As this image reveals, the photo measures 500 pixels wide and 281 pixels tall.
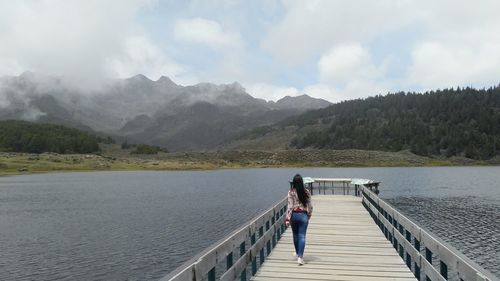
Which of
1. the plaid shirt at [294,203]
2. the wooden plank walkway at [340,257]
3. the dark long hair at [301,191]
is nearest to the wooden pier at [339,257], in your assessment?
the wooden plank walkway at [340,257]

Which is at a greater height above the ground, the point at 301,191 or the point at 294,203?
the point at 301,191

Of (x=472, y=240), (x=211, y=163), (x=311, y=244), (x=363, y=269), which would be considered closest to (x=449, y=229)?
(x=472, y=240)

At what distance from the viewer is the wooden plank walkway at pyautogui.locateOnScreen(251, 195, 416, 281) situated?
42.3 ft

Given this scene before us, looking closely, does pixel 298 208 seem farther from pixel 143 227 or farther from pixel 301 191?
pixel 143 227

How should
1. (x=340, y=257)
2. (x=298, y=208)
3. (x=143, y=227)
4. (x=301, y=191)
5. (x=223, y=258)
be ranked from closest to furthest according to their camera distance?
(x=223, y=258), (x=301, y=191), (x=298, y=208), (x=340, y=257), (x=143, y=227)

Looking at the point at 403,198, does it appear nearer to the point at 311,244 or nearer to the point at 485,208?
the point at 485,208

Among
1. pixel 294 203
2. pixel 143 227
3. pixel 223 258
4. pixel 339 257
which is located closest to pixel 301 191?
pixel 294 203

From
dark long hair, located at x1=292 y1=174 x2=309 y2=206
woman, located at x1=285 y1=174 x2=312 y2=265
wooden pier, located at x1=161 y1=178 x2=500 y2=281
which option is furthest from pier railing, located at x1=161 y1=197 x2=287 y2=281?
dark long hair, located at x1=292 y1=174 x2=309 y2=206

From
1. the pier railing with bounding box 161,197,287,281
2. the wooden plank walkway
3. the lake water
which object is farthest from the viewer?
the lake water

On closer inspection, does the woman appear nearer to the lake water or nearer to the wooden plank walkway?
the wooden plank walkway

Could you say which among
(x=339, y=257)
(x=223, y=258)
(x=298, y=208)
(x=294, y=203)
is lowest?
(x=339, y=257)

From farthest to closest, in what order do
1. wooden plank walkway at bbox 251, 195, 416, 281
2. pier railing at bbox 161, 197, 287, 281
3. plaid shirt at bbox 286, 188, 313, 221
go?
plaid shirt at bbox 286, 188, 313, 221
wooden plank walkway at bbox 251, 195, 416, 281
pier railing at bbox 161, 197, 287, 281

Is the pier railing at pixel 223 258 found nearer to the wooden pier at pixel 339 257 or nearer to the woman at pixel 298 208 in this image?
the wooden pier at pixel 339 257

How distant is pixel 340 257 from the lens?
15.3 m
